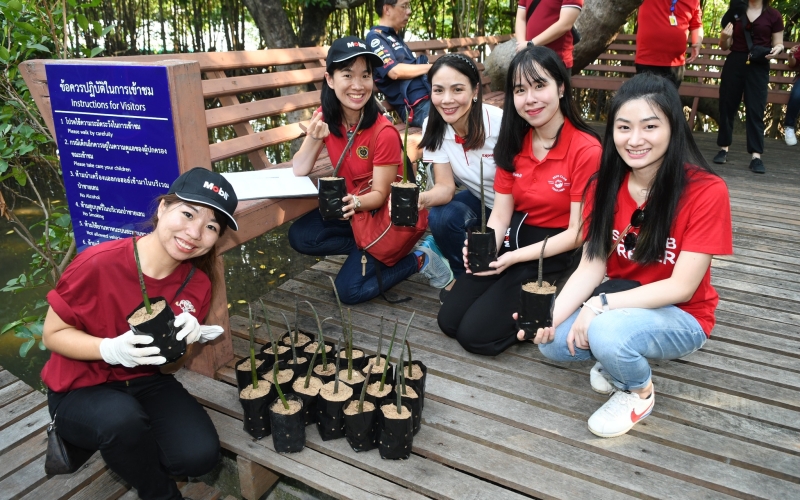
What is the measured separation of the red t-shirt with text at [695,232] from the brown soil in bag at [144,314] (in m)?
1.51

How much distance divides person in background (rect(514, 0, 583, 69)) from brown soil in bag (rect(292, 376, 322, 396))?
2.38 metres

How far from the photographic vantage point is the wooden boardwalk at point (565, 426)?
1877 mm

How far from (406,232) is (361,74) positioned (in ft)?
2.45

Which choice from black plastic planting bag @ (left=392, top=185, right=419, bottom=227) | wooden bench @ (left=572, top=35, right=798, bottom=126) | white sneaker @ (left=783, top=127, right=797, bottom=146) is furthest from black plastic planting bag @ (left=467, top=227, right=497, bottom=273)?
white sneaker @ (left=783, top=127, right=797, bottom=146)

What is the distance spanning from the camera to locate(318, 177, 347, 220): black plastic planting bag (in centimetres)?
255

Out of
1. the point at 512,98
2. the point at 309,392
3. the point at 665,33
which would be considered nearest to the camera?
the point at 309,392

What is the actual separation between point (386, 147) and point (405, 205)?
405 mm

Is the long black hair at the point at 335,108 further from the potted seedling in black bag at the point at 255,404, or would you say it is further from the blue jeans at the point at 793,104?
the blue jeans at the point at 793,104

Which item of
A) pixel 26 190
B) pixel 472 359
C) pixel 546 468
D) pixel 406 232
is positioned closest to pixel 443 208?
pixel 406 232

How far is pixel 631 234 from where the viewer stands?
2137mm

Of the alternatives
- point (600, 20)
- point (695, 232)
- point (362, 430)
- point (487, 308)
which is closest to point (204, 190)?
point (362, 430)

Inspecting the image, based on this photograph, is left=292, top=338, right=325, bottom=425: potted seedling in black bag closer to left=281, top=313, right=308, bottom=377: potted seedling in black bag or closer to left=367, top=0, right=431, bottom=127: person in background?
left=281, top=313, right=308, bottom=377: potted seedling in black bag

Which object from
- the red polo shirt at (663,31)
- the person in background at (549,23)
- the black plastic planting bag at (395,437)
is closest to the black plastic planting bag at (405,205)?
the black plastic planting bag at (395,437)

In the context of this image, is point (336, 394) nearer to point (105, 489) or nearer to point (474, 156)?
point (105, 489)
